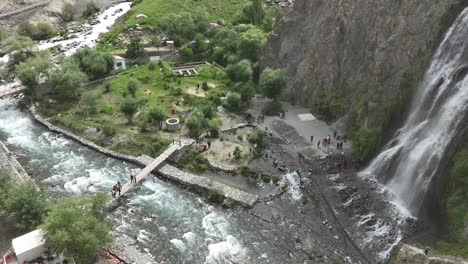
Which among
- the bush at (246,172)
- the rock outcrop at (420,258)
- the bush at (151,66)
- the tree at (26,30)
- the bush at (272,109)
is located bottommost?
the tree at (26,30)

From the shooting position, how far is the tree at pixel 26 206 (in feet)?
150

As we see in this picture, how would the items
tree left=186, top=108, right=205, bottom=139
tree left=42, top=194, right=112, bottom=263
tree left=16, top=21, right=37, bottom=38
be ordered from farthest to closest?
tree left=16, top=21, right=37, bottom=38 → tree left=186, top=108, right=205, bottom=139 → tree left=42, top=194, right=112, bottom=263

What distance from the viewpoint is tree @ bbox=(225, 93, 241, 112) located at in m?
74.6

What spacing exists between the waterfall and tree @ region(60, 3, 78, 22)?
99363 millimetres

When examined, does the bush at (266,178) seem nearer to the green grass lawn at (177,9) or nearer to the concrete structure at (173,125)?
the concrete structure at (173,125)

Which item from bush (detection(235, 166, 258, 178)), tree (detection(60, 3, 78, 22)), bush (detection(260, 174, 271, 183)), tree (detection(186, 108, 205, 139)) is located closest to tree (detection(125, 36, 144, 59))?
tree (detection(186, 108, 205, 139))

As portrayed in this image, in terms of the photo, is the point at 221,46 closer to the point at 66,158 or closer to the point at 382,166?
the point at 66,158

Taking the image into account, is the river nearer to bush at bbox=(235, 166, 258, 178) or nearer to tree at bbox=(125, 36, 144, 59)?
bush at bbox=(235, 166, 258, 178)

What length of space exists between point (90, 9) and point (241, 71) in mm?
69673

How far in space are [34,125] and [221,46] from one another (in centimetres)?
4022

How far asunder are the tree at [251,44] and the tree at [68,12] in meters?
61.5

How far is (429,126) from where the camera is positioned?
54.4 meters

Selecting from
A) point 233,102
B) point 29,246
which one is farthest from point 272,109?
point 29,246

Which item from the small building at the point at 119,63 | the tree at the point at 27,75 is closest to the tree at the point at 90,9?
the small building at the point at 119,63
